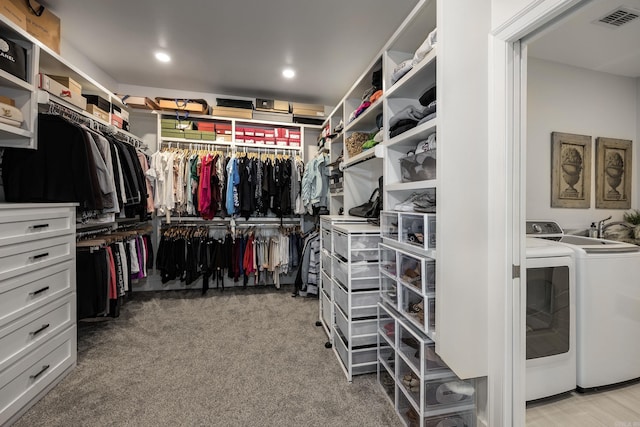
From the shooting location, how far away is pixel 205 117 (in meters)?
3.39

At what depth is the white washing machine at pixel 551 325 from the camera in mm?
1419

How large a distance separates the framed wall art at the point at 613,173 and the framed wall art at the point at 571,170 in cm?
6

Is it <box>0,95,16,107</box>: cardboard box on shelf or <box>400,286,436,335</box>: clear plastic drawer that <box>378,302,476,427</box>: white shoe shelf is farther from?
<box>0,95,16,107</box>: cardboard box on shelf

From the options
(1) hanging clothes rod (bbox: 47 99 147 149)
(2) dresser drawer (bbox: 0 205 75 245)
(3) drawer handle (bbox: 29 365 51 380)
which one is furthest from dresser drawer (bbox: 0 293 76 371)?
(1) hanging clothes rod (bbox: 47 99 147 149)

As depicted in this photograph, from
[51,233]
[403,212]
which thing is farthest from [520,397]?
[51,233]

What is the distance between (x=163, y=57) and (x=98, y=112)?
857mm

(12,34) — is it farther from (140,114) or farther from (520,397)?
(520,397)

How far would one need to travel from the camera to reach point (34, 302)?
60.2 inches

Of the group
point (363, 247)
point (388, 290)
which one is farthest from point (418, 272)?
point (363, 247)

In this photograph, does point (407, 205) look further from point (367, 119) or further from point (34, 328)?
point (34, 328)

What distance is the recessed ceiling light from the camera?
2.64 metres

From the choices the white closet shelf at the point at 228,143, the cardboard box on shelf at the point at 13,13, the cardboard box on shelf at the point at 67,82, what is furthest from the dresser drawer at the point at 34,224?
the white closet shelf at the point at 228,143

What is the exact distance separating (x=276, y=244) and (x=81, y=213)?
1971 mm

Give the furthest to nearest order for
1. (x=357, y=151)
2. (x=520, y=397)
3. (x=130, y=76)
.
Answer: (x=130, y=76), (x=357, y=151), (x=520, y=397)
